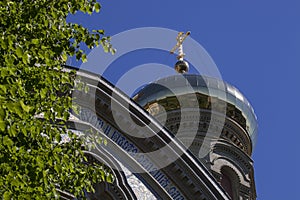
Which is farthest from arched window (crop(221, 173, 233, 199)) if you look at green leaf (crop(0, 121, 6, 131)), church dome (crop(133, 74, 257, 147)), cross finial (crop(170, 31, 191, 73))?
green leaf (crop(0, 121, 6, 131))

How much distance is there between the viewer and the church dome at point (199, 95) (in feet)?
76.4

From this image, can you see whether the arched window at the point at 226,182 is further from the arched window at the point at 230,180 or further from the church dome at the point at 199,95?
the church dome at the point at 199,95

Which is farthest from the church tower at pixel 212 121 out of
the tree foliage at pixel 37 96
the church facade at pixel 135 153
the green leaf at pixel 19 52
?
the green leaf at pixel 19 52

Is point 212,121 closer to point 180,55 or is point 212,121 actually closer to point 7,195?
point 180,55

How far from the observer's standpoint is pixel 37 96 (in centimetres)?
810

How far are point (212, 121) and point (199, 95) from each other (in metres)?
1.03

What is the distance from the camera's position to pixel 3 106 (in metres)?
7.12

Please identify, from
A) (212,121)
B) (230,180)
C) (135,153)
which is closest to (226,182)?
(230,180)

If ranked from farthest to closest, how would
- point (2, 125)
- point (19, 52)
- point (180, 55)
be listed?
point (180, 55) < point (19, 52) < point (2, 125)

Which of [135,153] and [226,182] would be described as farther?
[226,182]

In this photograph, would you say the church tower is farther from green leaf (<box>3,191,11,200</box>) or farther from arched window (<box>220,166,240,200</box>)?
green leaf (<box>3,191,11,200</box>)

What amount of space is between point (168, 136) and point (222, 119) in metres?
9.00

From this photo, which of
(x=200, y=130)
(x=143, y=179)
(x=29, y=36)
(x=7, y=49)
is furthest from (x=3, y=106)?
(x=200, y=130)

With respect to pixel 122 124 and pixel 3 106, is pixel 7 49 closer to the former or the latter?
pixel 3 106
